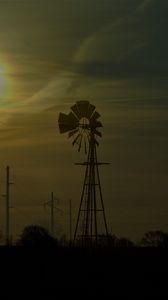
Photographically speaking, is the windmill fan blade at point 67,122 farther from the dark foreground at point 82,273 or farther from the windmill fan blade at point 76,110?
the dark foreground at point 82,273

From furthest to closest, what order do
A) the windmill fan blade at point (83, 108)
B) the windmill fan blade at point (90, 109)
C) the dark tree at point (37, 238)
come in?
the windmill fan blade at point (90, 109), the windmill fan blade at point (83, 108), the dark tree at point (37, 238)

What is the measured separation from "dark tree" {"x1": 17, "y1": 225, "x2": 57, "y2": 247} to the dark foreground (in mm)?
3122

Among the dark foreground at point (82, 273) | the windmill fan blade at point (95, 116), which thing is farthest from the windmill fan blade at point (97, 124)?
the dark foreground at point (82, 273)

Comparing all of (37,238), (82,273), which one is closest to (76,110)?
(37,238)

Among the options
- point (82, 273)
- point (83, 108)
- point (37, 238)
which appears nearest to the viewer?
point (82, 273)

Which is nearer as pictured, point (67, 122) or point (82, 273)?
point (82, 273)

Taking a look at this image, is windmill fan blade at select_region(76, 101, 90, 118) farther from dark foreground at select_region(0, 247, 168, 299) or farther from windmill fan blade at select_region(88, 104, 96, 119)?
dark foreground at select_region(0, 247, 168, 299)

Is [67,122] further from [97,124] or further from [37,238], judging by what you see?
[37,238]

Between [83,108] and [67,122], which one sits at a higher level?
[83,108]

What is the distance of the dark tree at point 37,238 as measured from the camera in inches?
1260

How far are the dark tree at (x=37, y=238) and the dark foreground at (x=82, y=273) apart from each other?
3.12 m

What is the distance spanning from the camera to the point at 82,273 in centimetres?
2434

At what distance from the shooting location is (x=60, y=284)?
22516mm

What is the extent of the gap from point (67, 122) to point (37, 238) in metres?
12.2
